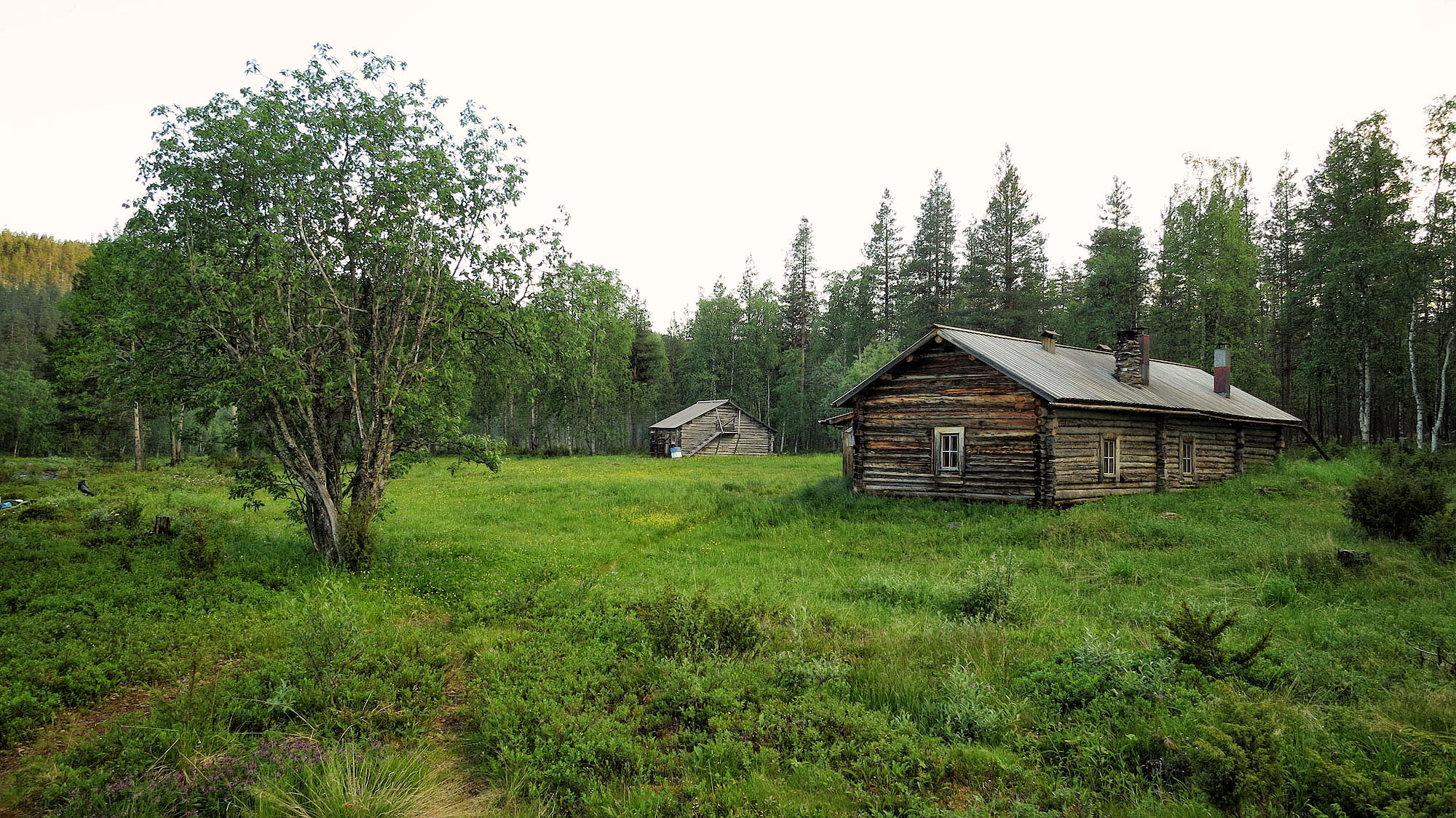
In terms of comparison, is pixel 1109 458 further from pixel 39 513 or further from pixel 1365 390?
pixel 39 513

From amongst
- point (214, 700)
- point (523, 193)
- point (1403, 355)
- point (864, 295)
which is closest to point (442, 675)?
point (214, 700)

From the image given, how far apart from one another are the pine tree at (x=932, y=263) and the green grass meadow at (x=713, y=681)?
137 feet

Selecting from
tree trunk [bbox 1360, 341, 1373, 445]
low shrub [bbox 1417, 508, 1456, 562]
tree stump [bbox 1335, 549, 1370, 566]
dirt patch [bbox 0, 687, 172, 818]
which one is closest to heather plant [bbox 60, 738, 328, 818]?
dirt patch [bbox 0, 687, 172, 818]

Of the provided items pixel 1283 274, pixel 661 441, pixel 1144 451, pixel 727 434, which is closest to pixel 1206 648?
pixel 1144 451

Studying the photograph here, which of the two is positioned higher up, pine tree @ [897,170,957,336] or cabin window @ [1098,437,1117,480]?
pine tree @ [897,170,957,336]

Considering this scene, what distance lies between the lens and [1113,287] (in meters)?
42.1

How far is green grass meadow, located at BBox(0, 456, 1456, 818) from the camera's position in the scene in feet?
15.1

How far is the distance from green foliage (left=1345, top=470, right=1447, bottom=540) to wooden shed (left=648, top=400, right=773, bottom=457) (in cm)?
A: 3769

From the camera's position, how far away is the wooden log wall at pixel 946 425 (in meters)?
18.1

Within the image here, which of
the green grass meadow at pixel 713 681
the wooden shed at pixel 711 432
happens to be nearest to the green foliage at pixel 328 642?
the green grass meadow at pixel 713 681

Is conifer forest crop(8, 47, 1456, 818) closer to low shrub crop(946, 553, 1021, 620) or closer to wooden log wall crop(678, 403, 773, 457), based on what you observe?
low shrub crop(946, 553, 1021, 620)

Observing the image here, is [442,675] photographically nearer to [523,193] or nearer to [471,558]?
[471,558]

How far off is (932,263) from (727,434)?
2365 cm

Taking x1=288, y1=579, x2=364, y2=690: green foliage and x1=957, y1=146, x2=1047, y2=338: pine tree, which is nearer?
x1=288, y1=579, x2=364, y2=690: green foliage
